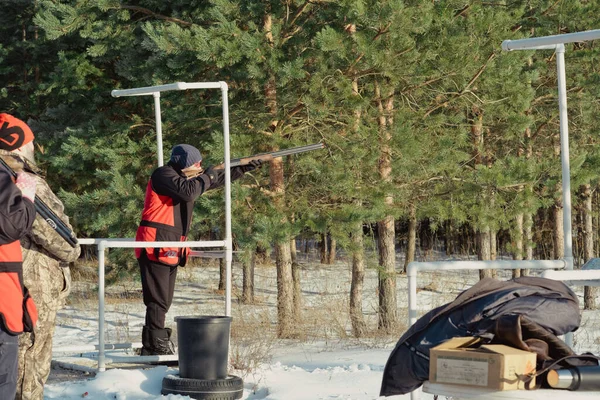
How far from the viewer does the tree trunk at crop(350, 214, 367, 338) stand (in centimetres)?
1254

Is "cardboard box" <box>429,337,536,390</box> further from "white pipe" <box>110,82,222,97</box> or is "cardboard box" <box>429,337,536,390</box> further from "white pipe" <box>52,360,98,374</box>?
"white pipe" <box>52,360,98,374</box>

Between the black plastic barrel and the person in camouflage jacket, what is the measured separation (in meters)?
1.57

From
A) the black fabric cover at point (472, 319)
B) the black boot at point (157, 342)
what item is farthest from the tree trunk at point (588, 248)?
the black fabric cover at point (472, 319)

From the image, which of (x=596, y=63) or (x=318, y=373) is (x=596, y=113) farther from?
(x=318, y=373)

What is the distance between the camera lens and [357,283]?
14.8 meters

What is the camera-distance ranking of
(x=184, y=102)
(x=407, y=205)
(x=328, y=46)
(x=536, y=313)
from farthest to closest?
(x=407, y=205) < (x=184, y=102) < (x=328, y=46) < (x=536, y=313)

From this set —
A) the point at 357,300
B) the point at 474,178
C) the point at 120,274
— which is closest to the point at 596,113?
the point at 474,178

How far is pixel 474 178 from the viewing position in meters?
13.7

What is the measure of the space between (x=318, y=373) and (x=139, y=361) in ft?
4.99

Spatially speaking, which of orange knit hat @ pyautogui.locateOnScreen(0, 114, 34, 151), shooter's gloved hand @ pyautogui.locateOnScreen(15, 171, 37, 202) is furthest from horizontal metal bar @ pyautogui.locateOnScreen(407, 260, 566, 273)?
orange knit hat @ pyautogui.locateOnScreen(0, 114, 34, 151)

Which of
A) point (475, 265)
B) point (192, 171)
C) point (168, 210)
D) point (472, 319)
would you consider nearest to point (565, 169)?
point (475, 265)

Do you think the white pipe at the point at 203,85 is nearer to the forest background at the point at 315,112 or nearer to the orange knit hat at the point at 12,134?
the orange knit hat at the point at 12,134

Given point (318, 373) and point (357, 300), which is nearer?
point (318, 373)

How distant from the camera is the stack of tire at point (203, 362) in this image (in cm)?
703
